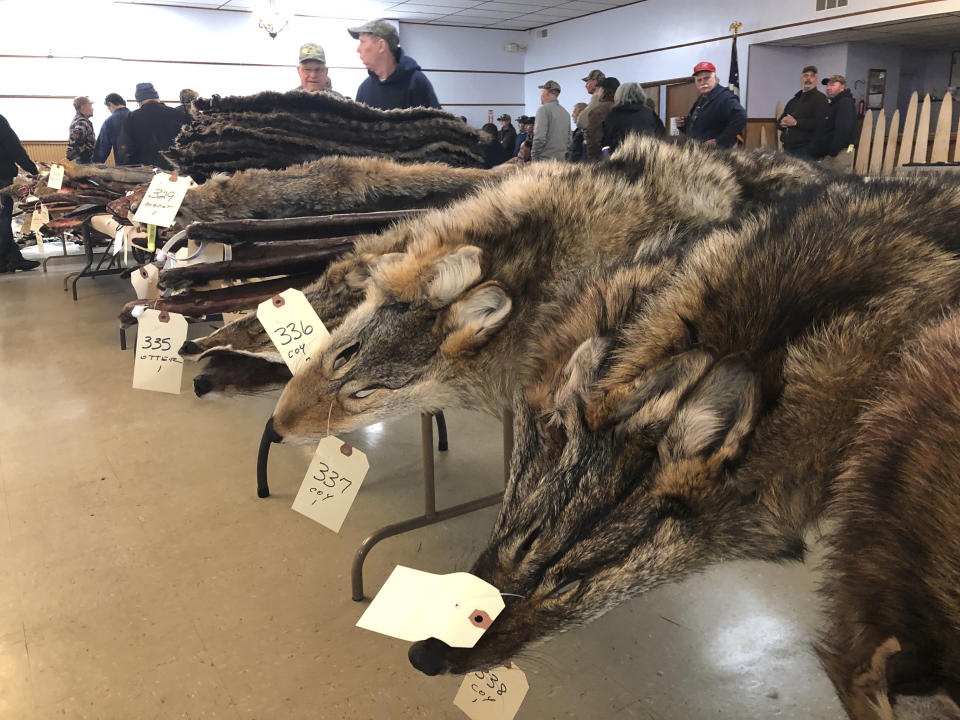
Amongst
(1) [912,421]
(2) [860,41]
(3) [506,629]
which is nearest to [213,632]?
(3) [506,629]

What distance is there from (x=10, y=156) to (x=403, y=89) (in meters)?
5.99

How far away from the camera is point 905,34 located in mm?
9383

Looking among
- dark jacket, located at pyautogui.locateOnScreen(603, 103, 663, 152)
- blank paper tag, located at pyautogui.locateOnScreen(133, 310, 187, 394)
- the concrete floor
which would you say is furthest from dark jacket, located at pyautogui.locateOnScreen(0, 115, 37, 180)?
blank paper tag, located at pyautogui.locateOnScreen(133, 310, 187, 394)

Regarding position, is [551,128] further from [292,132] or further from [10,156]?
[292,132]

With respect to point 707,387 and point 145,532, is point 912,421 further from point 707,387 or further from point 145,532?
point 145,532

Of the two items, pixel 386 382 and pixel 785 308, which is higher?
pixel 785 308

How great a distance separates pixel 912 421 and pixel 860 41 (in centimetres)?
1162

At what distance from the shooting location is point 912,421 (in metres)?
0.58

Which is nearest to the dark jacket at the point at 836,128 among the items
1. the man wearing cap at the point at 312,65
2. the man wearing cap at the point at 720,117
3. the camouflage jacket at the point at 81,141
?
the man wearing cap at the point at 720,117

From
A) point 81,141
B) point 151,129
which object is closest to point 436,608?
point 151,129

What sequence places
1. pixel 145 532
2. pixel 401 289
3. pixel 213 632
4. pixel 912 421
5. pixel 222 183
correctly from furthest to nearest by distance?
pixel 145 532, pixel 222 183, pixel 213 632, pixel 401 289, pixel 912 421

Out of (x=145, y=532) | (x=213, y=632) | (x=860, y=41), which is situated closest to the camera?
(x=213, y=632)

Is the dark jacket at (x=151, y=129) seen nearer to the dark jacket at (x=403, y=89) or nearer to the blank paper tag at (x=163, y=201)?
the dark jacket at (x=403, y=89)

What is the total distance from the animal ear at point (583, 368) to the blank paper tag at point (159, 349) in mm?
1212
